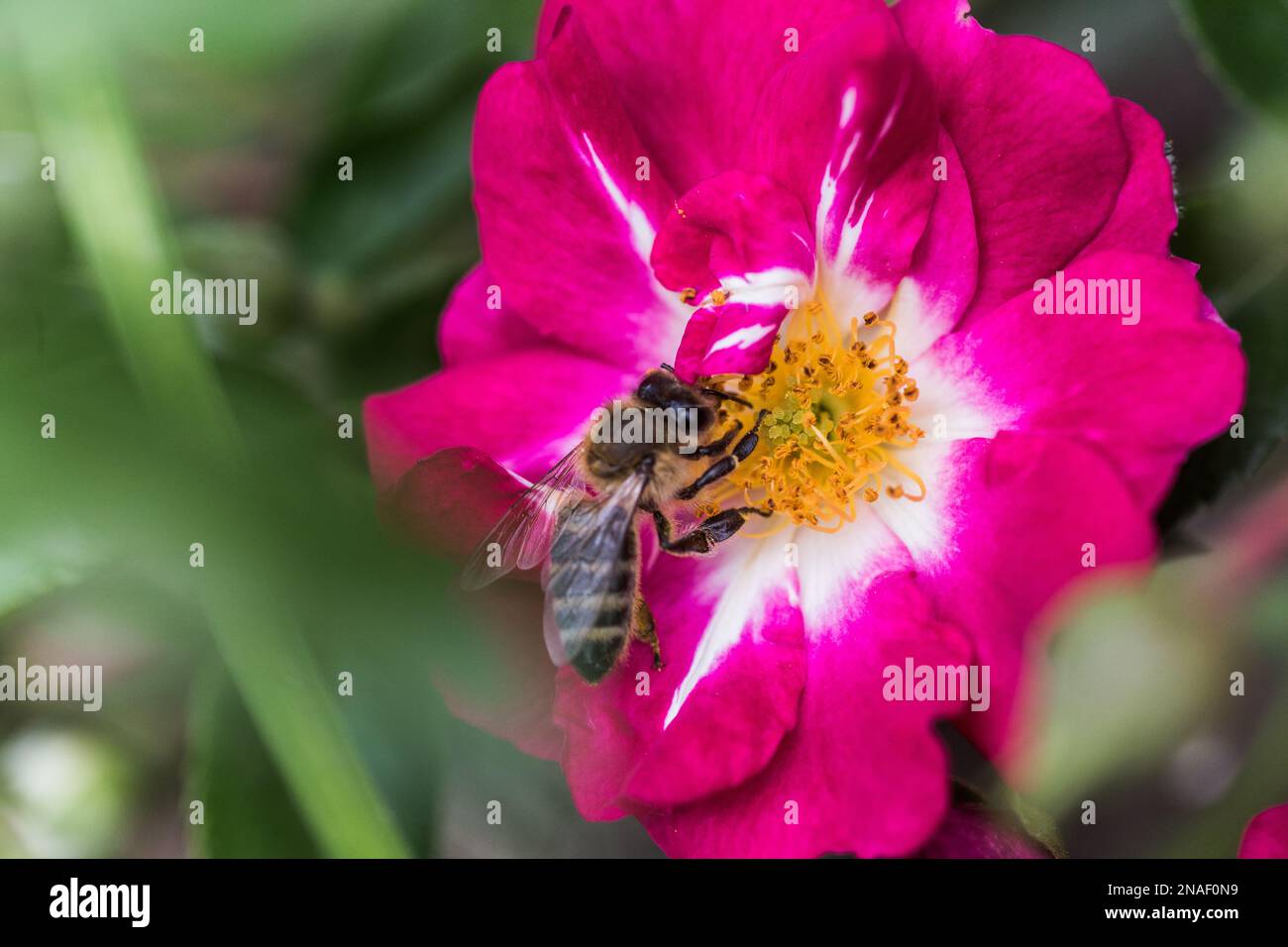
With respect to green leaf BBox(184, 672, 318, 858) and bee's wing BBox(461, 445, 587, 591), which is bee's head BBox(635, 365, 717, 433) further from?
green leaf BBox(184, 672, 318, 858)

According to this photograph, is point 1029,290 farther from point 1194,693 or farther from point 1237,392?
point 1194,693

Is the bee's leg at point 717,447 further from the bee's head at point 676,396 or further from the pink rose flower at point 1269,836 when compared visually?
the pink rose flower at point 1269,836

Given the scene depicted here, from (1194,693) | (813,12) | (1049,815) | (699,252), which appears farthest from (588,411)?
(1194,693)

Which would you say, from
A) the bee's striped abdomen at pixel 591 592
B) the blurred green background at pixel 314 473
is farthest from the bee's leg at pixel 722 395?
the blurred green background at pixel 314 473

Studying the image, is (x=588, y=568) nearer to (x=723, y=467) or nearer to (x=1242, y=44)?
(x=723, y=467)

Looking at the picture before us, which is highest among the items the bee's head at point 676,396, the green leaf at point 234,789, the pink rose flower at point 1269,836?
the bee's head at point 676,396

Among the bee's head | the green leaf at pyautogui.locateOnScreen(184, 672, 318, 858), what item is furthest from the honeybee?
the green leaf at pyautogui.locateOnScreen(184, 672, 318, 858)

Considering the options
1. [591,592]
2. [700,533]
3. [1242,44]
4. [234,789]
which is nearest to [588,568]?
[591,592]
